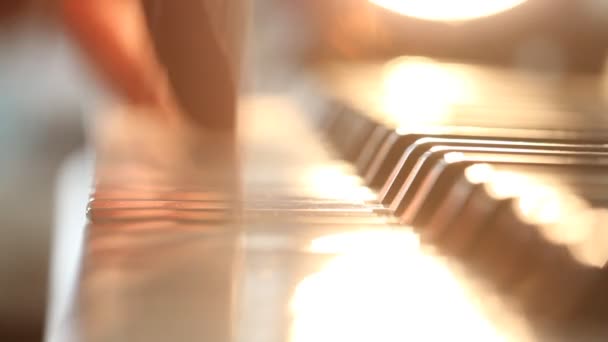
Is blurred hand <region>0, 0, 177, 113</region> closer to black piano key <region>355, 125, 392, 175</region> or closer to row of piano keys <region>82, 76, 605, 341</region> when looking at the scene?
row of piano keys <region>82, 76, 605, 341</region>

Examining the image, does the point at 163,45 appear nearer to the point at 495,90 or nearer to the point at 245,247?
the point at 245,247

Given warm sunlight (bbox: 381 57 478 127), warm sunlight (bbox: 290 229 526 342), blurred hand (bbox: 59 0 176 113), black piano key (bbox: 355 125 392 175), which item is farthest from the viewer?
warm sunlight (bbox: 381 57 478 127)

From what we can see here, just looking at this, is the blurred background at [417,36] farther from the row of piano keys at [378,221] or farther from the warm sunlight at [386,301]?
the warm sunlight at [386,301]

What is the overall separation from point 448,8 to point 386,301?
1.45m

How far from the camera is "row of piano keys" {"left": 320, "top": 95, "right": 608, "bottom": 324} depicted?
0.34 meters

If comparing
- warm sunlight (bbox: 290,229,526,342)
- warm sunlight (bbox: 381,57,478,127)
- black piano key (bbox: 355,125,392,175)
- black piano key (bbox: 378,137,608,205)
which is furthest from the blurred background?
warm sunlight (bbox: 290,229,526,342)

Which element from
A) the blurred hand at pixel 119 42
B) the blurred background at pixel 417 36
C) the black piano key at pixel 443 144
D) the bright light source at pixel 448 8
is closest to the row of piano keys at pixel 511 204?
the black piano key at pixel 443 144

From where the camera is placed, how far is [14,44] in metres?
0.60

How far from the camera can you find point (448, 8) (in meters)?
1.71

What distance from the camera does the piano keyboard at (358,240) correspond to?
0.31 metres

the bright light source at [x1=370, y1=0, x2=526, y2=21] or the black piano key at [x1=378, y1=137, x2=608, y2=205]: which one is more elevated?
the bright light source at [x1=370, y1=0, x2=526, y2=21]

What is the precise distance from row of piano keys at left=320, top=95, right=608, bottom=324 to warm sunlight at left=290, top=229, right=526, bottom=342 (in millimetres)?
21

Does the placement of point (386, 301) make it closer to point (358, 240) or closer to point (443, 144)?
point (358, 240)

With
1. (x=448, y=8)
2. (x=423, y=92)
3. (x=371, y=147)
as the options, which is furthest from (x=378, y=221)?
(x=448, y=8)
